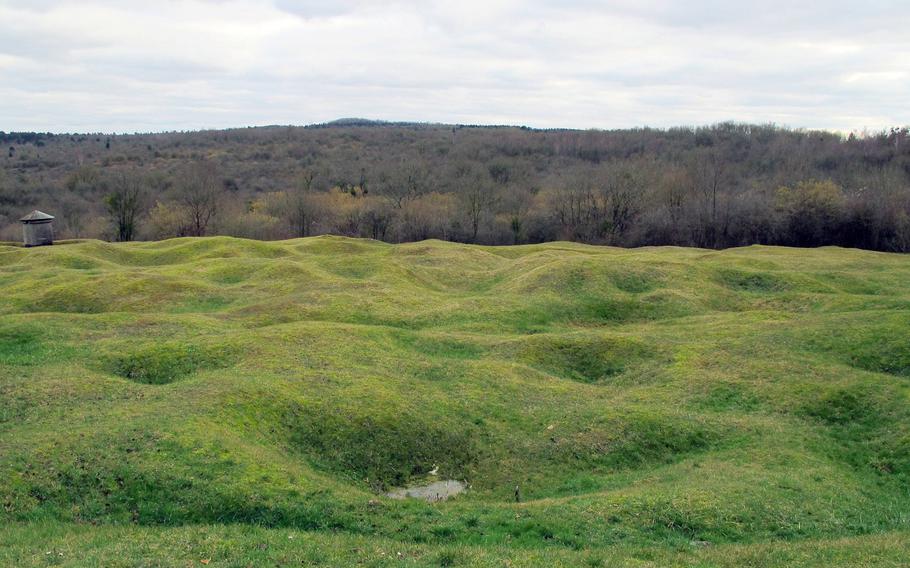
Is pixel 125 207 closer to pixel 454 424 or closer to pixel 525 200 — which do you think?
pixel 525 200

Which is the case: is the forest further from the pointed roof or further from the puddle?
the puddle

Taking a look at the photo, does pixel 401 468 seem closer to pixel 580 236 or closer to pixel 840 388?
pixel 840 388

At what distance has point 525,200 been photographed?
3745 inches

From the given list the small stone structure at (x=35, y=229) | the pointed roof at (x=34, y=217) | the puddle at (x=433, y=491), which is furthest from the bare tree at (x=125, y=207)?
the puddle at (x=433, y=491)

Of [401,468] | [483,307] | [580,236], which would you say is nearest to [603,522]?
[401,468]

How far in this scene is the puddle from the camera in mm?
18359

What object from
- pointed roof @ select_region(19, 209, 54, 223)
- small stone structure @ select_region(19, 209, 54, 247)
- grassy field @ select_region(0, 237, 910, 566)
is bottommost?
grassy field @ select_region(0, 237, 910, 566)

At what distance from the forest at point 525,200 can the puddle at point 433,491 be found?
214 ft

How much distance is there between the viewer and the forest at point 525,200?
75.4 meters

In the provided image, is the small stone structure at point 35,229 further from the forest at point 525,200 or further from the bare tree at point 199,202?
the bare tree at point 199,202

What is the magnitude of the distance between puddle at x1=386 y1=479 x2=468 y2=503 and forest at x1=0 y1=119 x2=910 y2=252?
2571 inches

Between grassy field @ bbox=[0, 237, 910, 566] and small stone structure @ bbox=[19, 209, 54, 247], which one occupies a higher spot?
small stone structure @ bbox=[19, 209, 54, 247]

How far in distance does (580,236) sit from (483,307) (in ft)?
166

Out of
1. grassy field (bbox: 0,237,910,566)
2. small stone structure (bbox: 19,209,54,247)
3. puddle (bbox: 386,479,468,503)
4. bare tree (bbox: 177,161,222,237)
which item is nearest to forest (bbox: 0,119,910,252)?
bare tree (bbox: 177,161,222,237)
